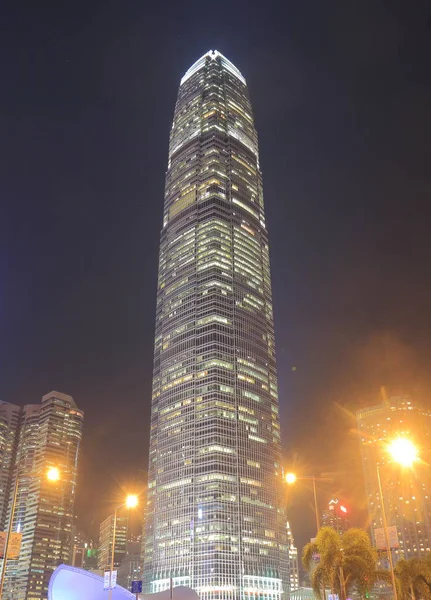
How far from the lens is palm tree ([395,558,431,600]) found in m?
69.2

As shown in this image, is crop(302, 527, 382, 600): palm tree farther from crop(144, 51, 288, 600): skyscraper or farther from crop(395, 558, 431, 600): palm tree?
crop(144, 51, 288, 600): skyscraper

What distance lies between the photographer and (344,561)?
59688 millimetres

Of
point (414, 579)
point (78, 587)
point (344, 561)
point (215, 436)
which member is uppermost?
point (215, 436)

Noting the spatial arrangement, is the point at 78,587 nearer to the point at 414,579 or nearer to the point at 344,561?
the point at 344,561

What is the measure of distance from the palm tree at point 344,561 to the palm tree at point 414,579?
11.5 m

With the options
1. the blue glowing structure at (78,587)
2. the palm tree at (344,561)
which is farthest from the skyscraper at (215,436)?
the palm tree at (344,561)

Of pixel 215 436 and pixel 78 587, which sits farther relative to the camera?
pixel 215 436

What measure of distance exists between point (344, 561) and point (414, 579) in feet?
53.6

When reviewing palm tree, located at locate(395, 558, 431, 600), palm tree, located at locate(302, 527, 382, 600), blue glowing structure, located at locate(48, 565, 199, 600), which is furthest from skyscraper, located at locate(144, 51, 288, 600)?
palm tree, located at locate(302, 527, 382, 600)

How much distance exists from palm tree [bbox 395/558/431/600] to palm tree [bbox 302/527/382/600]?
1148 centimetres

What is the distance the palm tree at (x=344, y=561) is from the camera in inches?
2347

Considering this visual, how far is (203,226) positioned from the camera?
199 m

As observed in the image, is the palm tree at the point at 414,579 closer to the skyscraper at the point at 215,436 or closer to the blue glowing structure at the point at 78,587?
the blue glowing structure at the point at 78,587

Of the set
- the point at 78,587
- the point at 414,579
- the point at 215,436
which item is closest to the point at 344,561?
the point at 414,579
